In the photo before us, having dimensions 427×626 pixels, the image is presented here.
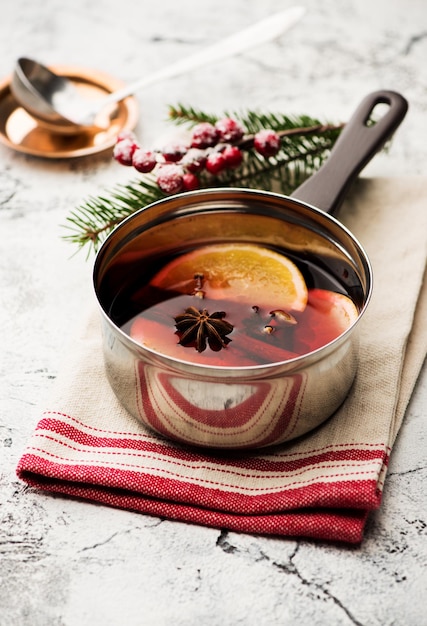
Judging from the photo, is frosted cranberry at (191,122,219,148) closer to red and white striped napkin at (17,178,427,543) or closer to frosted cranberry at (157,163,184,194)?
frosted cranberry at (157,163,184,194)

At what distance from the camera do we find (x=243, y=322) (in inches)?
31.9

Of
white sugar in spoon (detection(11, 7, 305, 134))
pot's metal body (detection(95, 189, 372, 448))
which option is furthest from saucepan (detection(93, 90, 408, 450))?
white sugar in spoon (detection(11, 7, 305, 134))

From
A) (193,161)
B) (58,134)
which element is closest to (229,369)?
(193,161)

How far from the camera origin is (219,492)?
2.40 feet

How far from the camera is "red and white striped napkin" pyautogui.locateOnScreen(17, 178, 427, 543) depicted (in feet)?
2.33

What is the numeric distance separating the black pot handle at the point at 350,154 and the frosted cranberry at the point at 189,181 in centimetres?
14

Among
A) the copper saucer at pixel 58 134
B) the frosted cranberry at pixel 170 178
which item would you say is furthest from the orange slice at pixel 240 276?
the copper saucer at pixel 58 134

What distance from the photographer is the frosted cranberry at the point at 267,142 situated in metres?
1.04

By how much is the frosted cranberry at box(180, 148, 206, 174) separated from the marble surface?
0.18m

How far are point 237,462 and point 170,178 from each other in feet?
1.27

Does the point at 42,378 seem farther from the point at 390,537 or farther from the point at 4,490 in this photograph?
the point at 390,537

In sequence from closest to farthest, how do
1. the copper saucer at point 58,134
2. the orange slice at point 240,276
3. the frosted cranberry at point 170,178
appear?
1. the orange slice at point 240,276
2. the frosted cranberry at point 170,178
3. the copper saucer at point 58,134

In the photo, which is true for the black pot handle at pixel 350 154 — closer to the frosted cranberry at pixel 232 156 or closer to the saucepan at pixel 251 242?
the saucepan at pixel 251 242

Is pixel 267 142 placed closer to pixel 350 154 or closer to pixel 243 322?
pixel 350 154
